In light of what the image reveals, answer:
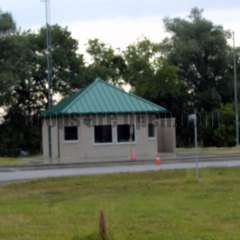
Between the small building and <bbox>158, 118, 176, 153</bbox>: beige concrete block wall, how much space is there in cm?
175

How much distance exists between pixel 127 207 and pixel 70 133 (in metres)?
31.8

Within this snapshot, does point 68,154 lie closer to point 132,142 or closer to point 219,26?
point 132,142

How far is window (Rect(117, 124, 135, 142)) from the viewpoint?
155 feet

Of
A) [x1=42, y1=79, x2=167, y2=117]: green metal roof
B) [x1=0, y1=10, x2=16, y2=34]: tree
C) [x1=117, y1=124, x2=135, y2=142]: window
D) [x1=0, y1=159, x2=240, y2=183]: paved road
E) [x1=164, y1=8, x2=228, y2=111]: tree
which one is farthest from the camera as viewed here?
[x1=164, y1=8, x2=228, y2=111]: tree

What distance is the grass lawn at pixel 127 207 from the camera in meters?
11.3

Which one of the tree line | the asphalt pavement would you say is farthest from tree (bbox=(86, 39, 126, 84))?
the asphalt pavement

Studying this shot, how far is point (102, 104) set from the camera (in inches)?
1875

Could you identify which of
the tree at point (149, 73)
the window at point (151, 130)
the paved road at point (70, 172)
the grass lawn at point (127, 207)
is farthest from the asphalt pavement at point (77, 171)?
the tree at point (149, 73)

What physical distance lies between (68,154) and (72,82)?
77.5 ft

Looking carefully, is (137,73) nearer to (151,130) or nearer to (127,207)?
(151,130)

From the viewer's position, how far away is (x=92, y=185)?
860 inches

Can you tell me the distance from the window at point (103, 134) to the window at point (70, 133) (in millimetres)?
1289

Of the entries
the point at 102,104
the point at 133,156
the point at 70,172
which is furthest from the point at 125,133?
the point at 70,172

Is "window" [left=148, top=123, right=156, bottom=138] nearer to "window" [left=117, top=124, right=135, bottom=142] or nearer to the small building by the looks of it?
the small building
